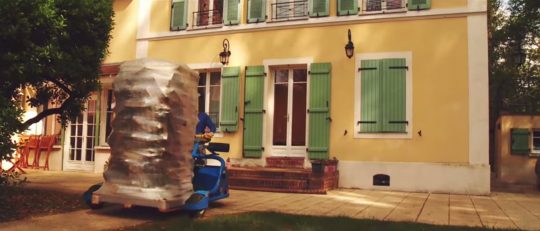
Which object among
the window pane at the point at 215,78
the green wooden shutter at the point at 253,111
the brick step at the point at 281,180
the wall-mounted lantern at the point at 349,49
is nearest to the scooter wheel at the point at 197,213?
the brick step at the point at 281,180

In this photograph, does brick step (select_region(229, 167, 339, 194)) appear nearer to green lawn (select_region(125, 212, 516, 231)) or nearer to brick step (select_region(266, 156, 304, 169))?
brick step (select_region(266, 156, 304, 169))

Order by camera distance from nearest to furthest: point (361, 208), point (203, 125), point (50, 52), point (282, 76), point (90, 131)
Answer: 1. point (50, 52)
2. point (203, 125)
3. point (361, 208)
4. point (282, 76)
5. point (90, 131)

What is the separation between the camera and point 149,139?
570cm

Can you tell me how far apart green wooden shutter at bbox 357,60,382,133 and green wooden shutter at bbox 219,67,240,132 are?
279 cm

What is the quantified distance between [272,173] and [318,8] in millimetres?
A: 3800

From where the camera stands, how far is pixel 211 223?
5293mm

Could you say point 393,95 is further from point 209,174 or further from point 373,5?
point 209,174

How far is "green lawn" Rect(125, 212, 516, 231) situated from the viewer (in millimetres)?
5157

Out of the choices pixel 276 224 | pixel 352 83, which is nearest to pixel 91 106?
pixel 352 83

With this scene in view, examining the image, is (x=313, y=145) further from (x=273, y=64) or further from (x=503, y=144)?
(x=503, y=144)

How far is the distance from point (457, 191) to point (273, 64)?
4.65 m

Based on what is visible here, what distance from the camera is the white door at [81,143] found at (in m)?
13.1

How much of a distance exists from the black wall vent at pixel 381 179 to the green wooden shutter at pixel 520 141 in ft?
16.1

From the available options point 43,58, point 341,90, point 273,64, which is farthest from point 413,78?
point 43,58
